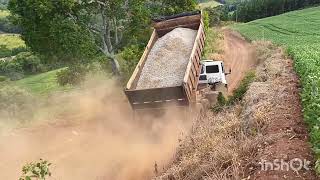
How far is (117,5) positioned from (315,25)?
34745 millimetres

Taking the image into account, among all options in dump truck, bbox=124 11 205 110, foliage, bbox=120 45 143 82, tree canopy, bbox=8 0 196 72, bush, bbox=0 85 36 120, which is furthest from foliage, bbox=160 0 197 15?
bush, bbox=0 85 36 120

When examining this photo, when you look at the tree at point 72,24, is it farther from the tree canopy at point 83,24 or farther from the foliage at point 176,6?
the foliage at point 176,6

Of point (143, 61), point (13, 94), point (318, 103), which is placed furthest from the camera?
point (13, 94)

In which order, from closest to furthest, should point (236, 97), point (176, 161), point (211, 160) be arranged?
point (211, 160), point (176, 161), point (236, 97)

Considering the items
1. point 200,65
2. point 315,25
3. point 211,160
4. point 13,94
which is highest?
point 211,160

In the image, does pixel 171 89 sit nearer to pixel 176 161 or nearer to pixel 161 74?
pixel 161 74

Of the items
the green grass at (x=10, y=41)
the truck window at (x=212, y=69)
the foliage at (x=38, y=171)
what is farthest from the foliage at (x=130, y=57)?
the green grass at (x=10, y=41)

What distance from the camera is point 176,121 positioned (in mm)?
14758

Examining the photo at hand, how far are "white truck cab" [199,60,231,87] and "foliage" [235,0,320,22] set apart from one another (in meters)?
75.8

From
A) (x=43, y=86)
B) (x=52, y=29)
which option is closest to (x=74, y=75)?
(x=52, y=29)

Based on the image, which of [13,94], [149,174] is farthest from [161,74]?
[13,94]

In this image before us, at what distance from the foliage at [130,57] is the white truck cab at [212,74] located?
5.39m

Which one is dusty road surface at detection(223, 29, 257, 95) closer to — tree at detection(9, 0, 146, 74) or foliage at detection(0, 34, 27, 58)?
tree at detection(9, 0, 146, 74)
